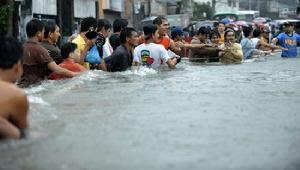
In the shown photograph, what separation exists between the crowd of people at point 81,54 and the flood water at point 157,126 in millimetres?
197

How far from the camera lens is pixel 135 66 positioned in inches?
370

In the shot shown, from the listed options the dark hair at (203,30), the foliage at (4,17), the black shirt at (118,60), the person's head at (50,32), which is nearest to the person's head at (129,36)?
the black shirt at (118,60)

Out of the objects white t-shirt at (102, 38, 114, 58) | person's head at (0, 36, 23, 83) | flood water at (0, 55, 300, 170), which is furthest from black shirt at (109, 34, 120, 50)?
person's head at (0, 36, 23, 83)

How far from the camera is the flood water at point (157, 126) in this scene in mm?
3877

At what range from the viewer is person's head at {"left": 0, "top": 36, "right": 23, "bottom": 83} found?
4570 mm

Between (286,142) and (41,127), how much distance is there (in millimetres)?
1962

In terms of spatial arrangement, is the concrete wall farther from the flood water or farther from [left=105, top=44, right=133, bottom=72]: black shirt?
the flood water

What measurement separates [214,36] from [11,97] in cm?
999

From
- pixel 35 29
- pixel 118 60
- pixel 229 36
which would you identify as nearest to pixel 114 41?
pixel 118 60

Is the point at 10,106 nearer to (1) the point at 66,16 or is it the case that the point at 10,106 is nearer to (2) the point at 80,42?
(2) the point at 80,42

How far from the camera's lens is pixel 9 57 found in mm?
4574

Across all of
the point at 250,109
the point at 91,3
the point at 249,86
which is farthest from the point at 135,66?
the point at 91,3

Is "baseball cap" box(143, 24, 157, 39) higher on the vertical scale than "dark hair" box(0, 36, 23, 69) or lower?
higher

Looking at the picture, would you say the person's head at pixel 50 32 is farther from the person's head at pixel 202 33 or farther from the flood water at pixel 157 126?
the person's head at pixel 202 33
